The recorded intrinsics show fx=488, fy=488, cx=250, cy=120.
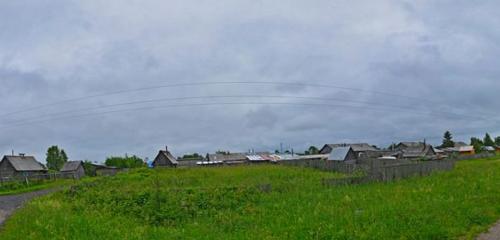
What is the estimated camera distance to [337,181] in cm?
2283

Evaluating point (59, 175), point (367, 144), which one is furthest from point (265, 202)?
point (367, 144)

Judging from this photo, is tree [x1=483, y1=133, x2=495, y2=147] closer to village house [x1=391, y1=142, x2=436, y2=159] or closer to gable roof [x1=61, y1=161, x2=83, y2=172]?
village house [x1=391, y1=142, x2=436, y2=159]

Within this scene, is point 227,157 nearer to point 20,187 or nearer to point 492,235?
point 20,187

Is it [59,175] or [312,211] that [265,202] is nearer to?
[312,211]

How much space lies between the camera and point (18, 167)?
69562 mm

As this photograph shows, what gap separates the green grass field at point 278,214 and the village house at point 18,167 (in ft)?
173

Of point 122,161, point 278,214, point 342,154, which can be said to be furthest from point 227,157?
point 278,214

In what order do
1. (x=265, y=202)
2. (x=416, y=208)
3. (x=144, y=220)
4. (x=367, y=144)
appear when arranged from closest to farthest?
(x=416, y=208) < (x=144, y=220) < (x=265, y=202) < (x=367, y=144)

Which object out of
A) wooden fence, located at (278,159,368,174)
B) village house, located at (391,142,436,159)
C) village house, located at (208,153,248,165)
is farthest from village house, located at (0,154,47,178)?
village house, located at (391,142,436,159)

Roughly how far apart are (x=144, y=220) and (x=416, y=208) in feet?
29.4

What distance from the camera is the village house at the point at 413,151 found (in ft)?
265

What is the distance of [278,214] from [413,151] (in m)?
83.4

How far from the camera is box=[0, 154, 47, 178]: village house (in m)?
68.9

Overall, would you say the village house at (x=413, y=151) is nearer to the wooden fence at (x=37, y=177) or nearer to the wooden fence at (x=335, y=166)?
the wooden fence at (x=335, y=166)
